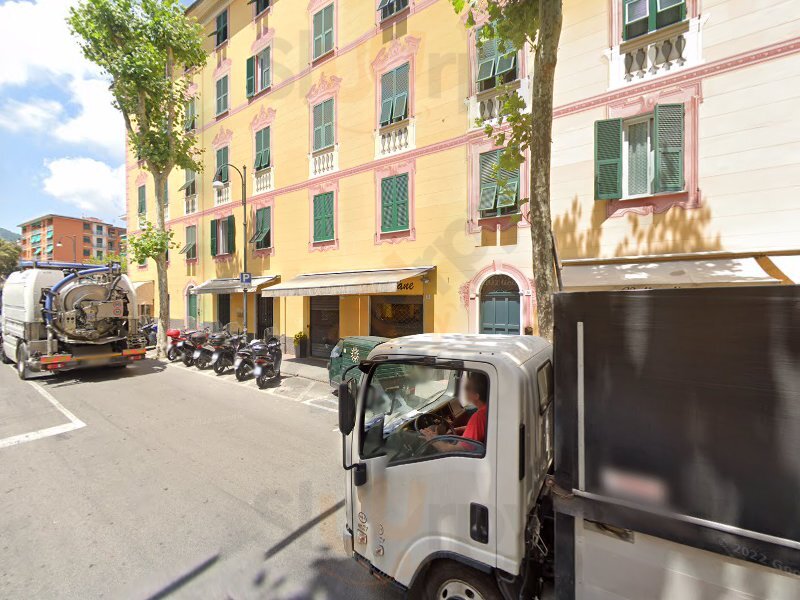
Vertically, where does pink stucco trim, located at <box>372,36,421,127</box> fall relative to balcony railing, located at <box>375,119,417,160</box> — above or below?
above

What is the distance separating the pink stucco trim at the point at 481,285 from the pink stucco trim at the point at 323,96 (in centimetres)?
704

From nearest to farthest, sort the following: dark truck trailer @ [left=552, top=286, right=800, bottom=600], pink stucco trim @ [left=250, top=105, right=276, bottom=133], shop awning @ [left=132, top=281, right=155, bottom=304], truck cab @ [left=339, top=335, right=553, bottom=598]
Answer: dark truck trailer @ [left=552, top=286, right=800, bottom=600]
truck cab @ [left=339, top=335, right=553, bottom=598]
pink stucco trim @ [left=250, top=105, right=276, bottom=133]
shop awning @ [left=132, top=281, right=155, bottom=304]

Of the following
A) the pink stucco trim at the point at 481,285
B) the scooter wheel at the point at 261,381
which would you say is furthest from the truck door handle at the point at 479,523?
the scooter wheel at the point at 261,381

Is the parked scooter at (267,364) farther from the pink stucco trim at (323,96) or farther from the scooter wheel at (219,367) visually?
the pink stucco trim at (323,96)

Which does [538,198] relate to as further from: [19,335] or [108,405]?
[19,335]

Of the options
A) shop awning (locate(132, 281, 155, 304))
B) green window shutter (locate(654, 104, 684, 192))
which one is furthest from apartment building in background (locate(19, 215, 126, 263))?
green window shutter (locate(654, 104, 684, 192))

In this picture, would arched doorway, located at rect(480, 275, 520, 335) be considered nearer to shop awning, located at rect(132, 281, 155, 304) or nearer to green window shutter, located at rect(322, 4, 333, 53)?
green window shutter, located at rect(322, 4, 333, 53)

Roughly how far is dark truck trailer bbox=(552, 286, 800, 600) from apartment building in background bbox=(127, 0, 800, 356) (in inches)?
66.6

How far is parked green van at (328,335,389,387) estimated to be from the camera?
8.19 metres

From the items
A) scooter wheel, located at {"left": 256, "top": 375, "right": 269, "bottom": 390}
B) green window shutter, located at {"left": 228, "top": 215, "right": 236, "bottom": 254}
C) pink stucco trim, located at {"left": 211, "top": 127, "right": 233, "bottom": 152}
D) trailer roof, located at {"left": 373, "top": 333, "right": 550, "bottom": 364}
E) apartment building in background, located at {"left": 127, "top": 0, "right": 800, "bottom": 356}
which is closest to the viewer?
trailer roof, located at {"left": 373, "top": 333, "right": 550, "bottom": 364}

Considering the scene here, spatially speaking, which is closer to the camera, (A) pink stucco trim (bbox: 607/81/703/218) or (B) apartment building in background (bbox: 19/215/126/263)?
(A) pink stucco trim (bbox: 607/81/703/218)

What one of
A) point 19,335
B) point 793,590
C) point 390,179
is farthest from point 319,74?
point 793,590

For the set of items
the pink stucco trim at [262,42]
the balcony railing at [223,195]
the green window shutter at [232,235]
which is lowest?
the green window shutter at [232,235]

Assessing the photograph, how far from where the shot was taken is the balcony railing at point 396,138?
10.9 metres
